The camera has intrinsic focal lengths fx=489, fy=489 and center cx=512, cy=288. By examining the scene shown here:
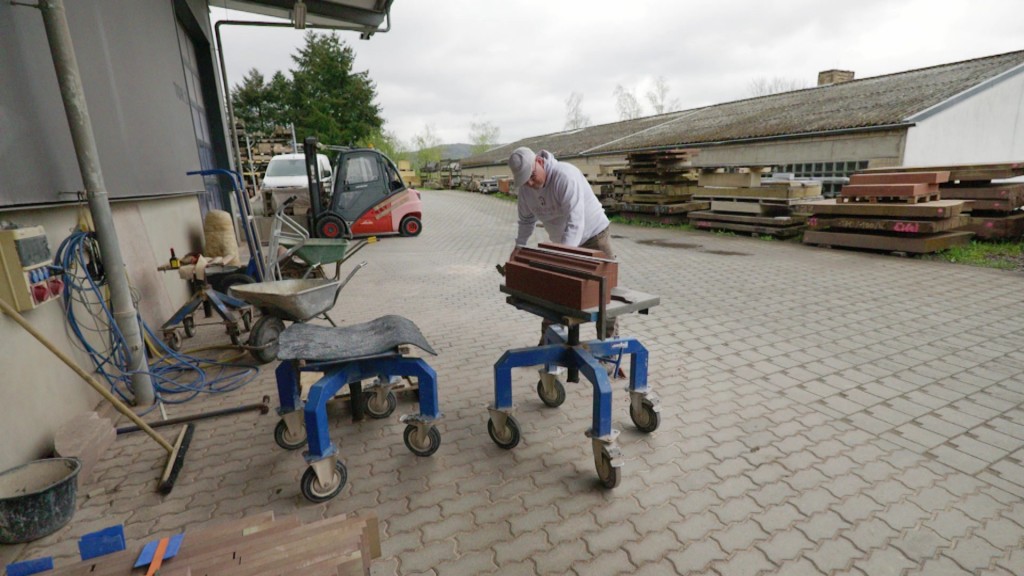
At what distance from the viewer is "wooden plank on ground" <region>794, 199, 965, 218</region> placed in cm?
823

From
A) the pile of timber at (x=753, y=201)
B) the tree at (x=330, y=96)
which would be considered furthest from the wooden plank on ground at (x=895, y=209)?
the tree at (x=330, y=96)

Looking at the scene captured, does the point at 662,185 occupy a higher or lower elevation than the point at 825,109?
lower

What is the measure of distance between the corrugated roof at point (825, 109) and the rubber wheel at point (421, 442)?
13581mm

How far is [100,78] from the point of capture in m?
4.21

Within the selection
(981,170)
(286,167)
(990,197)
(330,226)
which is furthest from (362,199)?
(990,197)

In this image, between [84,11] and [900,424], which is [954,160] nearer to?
[900,424]

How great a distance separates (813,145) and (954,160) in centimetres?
339

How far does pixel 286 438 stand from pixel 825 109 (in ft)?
56.0

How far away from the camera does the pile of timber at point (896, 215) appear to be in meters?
8.40

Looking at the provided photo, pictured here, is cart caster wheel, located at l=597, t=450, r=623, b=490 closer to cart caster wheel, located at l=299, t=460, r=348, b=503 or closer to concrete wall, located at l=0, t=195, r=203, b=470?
cart caster wheel, located at l=299, t=460, r=348, b=503

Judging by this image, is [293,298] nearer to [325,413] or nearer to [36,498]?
[325,413]

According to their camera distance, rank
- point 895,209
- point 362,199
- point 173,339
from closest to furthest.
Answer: point 173,339 < point 895,209 < point 362,199

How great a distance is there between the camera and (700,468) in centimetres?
282

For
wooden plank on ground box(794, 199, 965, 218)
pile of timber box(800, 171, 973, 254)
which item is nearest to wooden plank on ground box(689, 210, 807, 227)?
wooden plank on ground box(794, 199, 965, 218)
